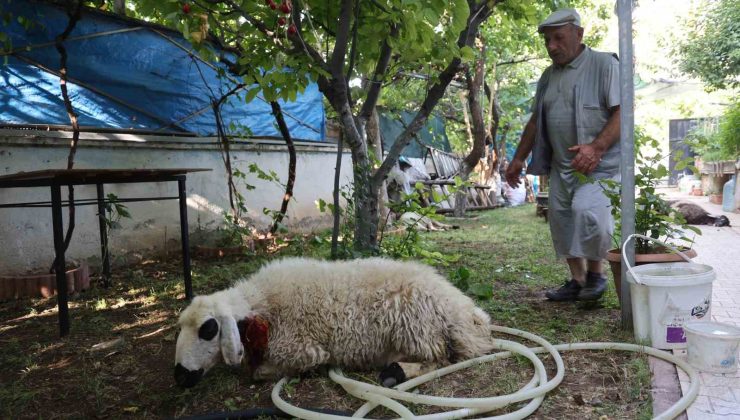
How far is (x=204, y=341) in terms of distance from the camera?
7.95 ft

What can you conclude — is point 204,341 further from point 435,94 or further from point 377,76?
point 435,94

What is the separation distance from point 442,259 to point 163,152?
3697 millimetres

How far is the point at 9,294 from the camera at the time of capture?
4523 millimetres

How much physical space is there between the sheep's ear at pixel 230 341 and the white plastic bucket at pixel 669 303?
2.17 m

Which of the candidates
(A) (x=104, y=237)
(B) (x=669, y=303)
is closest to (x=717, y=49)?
(B) (x=669, y=303)

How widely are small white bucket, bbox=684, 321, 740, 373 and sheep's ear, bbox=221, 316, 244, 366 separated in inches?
90.3

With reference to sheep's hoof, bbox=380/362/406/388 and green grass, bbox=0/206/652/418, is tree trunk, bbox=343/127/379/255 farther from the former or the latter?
sheep's hoof, bbox=380/362/406/388

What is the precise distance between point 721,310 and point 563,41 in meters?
2.28

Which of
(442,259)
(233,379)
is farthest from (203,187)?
(233,379)

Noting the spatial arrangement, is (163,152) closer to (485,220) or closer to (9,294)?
(9,294)

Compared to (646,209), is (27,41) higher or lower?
higher

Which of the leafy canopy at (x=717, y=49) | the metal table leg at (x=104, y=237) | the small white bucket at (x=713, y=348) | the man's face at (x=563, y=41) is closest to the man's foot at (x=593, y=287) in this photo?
the small white bucket at (x=713, y=348)

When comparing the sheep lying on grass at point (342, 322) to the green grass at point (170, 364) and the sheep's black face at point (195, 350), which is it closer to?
the sheep's black face at point (195, 350)

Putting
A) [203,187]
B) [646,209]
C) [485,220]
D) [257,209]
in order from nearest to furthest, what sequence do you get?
1. [646,209]
2. [203,187]
3. [257,209]
4. [485,220]
